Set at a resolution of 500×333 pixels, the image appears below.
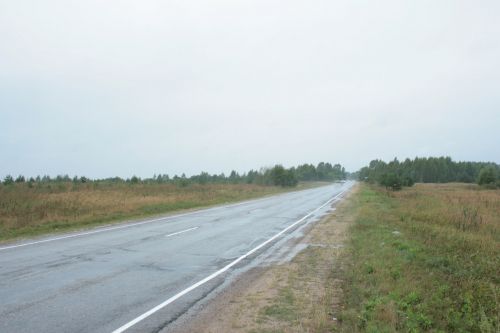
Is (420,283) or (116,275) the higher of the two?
(116,275)

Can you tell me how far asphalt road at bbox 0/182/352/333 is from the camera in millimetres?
5766

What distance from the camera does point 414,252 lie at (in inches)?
424

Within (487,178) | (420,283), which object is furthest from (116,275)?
(487,178)

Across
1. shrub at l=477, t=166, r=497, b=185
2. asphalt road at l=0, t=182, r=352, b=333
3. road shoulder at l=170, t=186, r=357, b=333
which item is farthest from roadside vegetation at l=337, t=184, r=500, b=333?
shrub at l=477, t=166, r=497, b=185

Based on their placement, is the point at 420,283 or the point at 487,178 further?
the point at 487,178

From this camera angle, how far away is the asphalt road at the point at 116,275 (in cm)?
577

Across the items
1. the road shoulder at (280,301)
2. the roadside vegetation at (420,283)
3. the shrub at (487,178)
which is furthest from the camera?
the shrub at (487,178)

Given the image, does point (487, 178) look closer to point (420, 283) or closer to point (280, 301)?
point (420, 283)

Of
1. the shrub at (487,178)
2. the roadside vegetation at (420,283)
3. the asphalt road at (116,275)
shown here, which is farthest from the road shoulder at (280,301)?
the shrub at (487,178)

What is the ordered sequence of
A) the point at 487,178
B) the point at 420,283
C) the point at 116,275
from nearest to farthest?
1. the point at 420,283
2. the point at 116,275
3. the point at 487,178

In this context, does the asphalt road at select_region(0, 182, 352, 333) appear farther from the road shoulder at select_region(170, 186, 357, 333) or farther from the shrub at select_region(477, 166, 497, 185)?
the shrub at select_region(477, 166, 497, 185)

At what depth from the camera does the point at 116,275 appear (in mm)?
8352

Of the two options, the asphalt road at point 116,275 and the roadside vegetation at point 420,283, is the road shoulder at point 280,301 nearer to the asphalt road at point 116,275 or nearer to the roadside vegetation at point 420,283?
the roadside vegetation at point 420,283

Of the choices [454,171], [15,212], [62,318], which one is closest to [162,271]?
[62,318]
